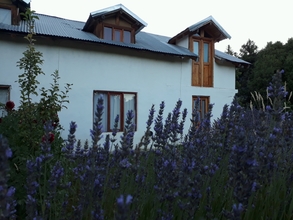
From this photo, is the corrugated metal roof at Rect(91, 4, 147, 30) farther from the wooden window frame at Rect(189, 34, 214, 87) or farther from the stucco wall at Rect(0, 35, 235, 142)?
the wooden window frame at Rect(189, 34, 214, 87)

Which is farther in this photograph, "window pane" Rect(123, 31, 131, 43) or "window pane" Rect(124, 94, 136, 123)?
"window pane" Rect(123, 31, 131, 43)

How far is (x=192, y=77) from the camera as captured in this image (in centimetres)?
1175

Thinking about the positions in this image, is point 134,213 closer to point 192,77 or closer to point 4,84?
point 4,84

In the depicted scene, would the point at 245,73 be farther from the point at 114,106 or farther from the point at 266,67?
the point at 114,106

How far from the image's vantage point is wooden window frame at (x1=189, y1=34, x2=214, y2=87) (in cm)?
1194

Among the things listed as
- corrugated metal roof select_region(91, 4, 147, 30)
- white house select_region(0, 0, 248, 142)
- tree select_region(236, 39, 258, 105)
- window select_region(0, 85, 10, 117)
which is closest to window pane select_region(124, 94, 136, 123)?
white house select_region(0, 0, 248, 142)

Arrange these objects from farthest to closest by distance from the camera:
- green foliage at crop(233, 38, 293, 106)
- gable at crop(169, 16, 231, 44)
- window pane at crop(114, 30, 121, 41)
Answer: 1. green foliage at crop(233, 38, 293, 106)
2. gable at crop(169, 16, 231, 44)
3. window pane at crop(114, 30, 121, 41)

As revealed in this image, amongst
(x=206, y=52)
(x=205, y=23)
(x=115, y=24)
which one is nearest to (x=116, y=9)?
(x=115, y=24)

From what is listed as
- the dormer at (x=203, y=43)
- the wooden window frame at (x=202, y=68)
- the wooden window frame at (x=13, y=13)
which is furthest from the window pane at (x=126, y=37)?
the wooden window frame at (x=13, y=13)

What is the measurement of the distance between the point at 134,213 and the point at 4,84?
7141 mm

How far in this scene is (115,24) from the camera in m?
10.5

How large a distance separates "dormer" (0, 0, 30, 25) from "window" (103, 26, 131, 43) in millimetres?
2715

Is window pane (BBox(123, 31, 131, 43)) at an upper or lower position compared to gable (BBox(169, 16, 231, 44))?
lower

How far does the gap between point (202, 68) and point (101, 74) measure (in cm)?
464
